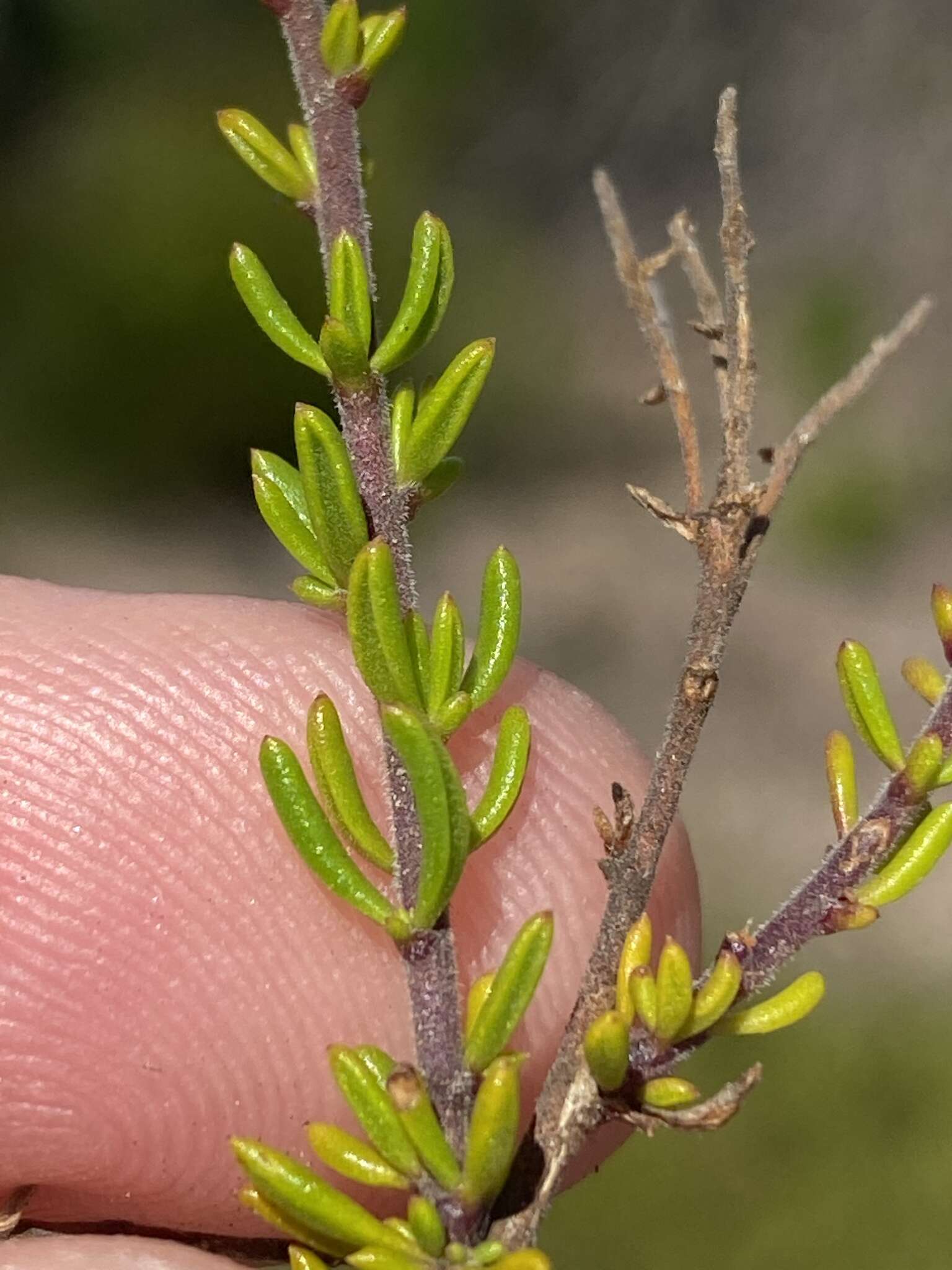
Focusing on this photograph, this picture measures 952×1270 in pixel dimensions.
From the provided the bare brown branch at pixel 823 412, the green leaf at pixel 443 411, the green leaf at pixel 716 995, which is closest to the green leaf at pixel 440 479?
the green leaf at pixel 443 411

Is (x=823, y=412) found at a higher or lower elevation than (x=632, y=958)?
higher

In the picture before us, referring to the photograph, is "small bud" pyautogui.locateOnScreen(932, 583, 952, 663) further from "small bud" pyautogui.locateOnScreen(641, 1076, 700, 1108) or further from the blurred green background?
the blurred green background

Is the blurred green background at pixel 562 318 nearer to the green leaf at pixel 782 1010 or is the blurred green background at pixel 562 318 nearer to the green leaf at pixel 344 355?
the green leaf at pixel 782 1010

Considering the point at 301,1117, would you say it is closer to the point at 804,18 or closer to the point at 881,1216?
the point at 881,1216

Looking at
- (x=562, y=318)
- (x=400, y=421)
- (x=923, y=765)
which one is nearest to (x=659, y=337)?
(x=400, y=421)

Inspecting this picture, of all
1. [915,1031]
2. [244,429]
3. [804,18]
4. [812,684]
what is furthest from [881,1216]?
[804,18]

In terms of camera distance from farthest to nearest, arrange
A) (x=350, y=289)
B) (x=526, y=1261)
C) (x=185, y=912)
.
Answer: (x=185, y=912)
(x=350, y=289)
(x=526, y=1261)

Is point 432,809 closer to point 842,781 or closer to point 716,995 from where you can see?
point 716,995
